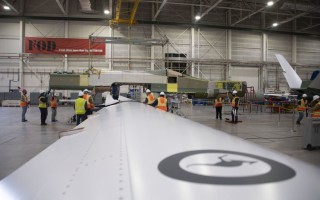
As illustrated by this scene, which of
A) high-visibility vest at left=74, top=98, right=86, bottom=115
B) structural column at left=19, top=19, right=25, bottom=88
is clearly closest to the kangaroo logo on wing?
high-visibility vest at left=74, top=98, right=86, bottom=115

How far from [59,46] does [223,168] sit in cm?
2761

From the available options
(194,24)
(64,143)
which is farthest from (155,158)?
(194,24)

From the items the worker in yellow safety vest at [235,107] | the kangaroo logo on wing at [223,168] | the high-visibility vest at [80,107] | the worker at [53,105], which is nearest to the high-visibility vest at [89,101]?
the high-visibility vest at [80,107]

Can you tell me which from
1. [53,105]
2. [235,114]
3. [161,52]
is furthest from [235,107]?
[161,52]

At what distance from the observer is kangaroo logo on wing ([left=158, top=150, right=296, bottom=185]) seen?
1126 millimetres

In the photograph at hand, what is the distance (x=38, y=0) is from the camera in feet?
85.8

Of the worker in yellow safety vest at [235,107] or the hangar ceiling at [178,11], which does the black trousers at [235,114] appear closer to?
the worker in yellow safety vest at [235,107]

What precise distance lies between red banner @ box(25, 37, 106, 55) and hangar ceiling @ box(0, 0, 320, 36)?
2628mm

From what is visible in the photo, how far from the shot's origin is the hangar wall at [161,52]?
25859mm

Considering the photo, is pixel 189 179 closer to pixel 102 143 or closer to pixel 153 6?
pixel 102 143

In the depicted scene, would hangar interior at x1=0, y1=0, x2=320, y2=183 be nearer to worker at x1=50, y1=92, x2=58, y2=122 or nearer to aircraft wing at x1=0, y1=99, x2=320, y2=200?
worker at x1=50, y1=92, x2=58, y2=122

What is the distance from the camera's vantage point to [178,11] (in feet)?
93.2

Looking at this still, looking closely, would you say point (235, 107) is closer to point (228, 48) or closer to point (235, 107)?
point (235, 107)

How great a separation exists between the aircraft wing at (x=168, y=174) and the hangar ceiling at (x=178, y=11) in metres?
23.7
